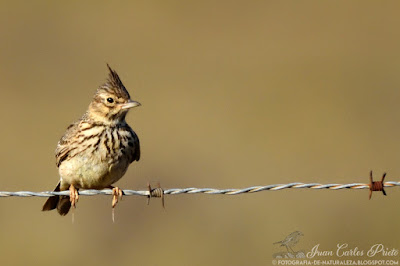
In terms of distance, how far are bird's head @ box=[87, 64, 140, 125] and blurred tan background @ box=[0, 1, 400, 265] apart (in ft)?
11.8

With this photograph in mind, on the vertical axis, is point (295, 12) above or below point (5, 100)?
above

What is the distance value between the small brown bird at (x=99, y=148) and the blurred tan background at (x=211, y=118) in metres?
3.50

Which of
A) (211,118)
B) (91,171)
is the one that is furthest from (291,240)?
(211,118)

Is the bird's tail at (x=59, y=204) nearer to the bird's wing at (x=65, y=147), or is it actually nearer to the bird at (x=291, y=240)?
the bird's wing at (x=65, y=147)

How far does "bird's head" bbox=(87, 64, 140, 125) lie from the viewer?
9.55 m

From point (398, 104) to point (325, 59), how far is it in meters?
3.23

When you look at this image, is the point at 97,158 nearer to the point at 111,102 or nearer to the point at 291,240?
the point at 111,102

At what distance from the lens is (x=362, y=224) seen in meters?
13.3

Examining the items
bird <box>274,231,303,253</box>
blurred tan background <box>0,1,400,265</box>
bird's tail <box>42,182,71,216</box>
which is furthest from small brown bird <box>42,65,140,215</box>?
blurred tan background <box>0,1,400,265</box>

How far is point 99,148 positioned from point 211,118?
27.7ft

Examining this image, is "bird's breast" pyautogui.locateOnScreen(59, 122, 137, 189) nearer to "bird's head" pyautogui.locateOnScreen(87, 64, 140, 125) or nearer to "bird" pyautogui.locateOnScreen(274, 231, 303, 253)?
"bird's head" pyautogui.locateOnScreen(87, 64, 140, 125)

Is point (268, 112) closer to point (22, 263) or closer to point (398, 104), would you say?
point (398, 104)

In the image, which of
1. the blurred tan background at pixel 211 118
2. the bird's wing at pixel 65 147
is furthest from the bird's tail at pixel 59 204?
the blurred tan background at pixel 211 118

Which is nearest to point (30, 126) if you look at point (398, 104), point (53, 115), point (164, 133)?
point (53, 115)
